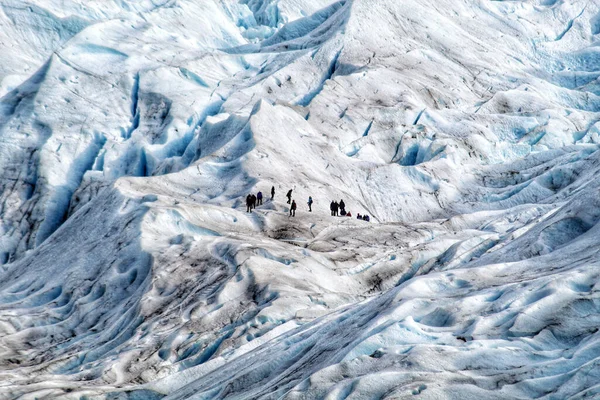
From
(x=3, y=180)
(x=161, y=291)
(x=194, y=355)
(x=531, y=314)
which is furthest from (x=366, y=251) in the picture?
(x=3, y=180)

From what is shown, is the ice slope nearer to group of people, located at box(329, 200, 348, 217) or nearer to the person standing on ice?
the person standing on ice

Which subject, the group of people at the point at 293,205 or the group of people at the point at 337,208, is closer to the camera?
the group of people at the point at 293,205

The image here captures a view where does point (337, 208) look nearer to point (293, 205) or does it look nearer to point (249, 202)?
point (293, 205)

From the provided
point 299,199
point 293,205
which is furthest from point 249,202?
point 299,199

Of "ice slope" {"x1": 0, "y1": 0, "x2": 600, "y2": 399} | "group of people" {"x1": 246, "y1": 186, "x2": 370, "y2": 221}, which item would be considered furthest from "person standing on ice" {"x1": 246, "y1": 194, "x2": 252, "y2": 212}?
"ice slope" {"x1": 0, "y1": 0, "x2": 600, "y2": 399}

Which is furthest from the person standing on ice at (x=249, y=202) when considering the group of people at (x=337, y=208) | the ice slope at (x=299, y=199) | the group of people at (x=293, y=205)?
the group of people at (x=337, y=208)

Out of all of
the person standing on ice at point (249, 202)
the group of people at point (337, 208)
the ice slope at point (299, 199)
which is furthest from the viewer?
the group of people at point (337, 208)

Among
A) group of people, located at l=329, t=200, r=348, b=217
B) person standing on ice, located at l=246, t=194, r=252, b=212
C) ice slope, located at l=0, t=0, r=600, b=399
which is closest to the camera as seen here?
ice slope, located at l=0, t=0, r=600, b=399

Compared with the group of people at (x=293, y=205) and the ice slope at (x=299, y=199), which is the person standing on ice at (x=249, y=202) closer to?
the group of people at (x=293, y=205)
